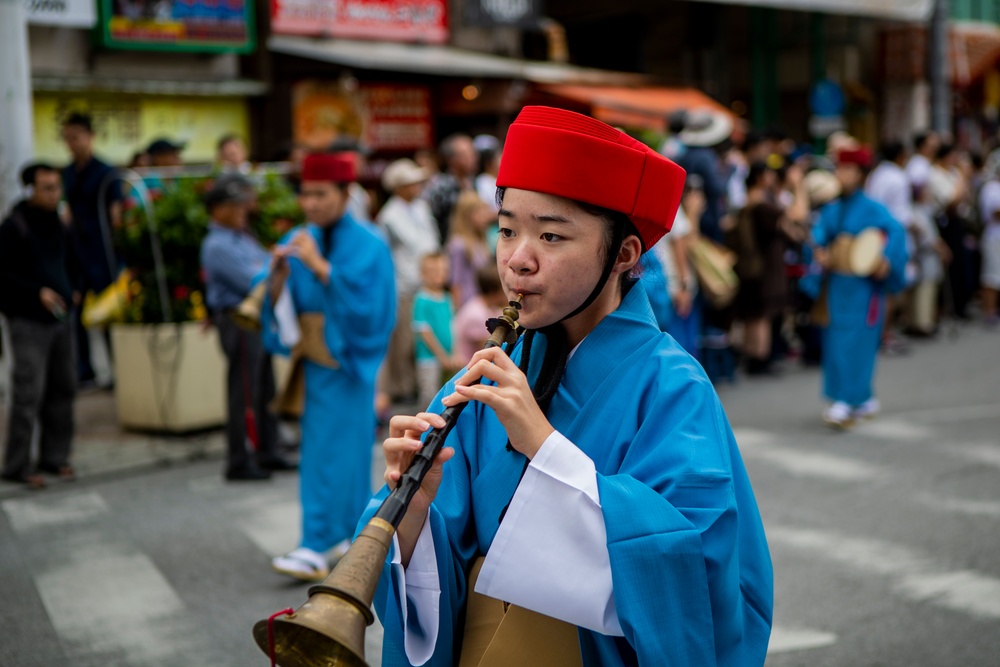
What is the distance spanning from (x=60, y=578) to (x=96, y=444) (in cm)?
268

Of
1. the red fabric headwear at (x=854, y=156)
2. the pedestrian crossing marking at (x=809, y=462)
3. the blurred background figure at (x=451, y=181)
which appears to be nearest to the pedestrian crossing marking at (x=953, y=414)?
the pedestrian crossing marking at (x=809, y=462)

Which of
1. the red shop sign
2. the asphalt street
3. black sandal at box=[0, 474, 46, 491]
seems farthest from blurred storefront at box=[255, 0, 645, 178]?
the asphalt street

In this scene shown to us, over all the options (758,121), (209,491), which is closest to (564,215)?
(209,491)

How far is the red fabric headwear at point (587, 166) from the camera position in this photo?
2.07m

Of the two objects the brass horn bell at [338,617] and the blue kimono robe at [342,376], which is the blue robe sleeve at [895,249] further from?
the brass horn bell at [338,617]

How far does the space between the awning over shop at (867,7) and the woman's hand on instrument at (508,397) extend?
16.6 m

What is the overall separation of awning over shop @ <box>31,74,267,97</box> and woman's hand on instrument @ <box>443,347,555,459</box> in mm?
10002

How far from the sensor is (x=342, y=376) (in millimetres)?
5348

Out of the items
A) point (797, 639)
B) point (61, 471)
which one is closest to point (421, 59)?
point (61, 471)

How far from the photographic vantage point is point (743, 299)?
1023cm

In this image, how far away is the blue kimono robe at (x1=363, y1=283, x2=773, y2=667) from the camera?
1.95m

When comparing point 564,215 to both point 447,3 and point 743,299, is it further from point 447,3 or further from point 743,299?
point 447,3

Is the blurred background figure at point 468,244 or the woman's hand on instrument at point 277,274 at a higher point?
the woman's hand on instrument at point 277,274

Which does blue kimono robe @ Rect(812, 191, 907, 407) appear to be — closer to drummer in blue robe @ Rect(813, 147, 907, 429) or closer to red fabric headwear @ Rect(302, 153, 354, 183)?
drummer in blue robe @ Rect(813, 147, 907, 429)
